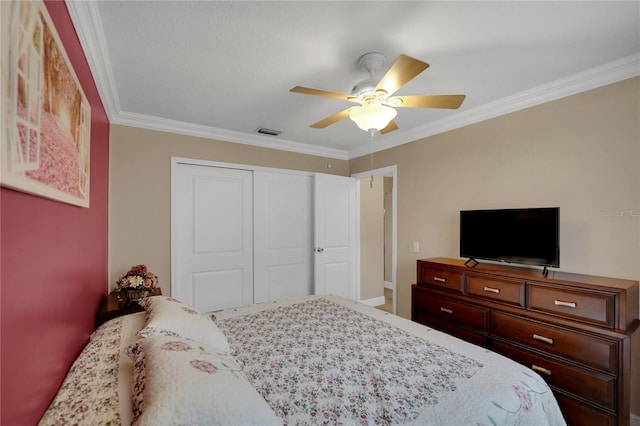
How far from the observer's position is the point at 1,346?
72 centimetres

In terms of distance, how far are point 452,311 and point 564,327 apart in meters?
0.81

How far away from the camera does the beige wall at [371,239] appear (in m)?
4.70

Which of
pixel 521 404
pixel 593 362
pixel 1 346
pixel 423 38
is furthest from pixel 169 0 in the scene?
pixel 593 362

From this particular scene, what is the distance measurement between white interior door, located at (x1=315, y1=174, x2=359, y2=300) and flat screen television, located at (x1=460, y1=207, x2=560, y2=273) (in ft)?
6.05

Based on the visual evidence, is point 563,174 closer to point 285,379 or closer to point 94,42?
point 285,379

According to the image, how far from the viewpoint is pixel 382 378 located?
4.01 feet

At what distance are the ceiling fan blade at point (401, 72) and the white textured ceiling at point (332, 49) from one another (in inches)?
11.7

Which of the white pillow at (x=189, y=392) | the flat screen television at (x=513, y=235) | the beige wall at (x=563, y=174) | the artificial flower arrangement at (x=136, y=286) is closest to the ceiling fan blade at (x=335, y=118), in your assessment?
the beige wall at (x=563, y=174)

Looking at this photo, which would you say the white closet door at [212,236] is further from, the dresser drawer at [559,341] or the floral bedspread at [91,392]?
the dresser drawer at [559,341]

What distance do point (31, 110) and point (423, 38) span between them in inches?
74.0

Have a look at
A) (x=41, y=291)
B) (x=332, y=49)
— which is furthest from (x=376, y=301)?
(x=41, y=291)

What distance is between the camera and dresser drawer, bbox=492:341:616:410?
1709 millimetres

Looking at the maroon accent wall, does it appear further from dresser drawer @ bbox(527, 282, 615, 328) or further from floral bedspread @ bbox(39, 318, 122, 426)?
dresser drawer @ bbox(527, 282, 615, 328)

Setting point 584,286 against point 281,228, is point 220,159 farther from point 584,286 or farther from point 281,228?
point 584,286
